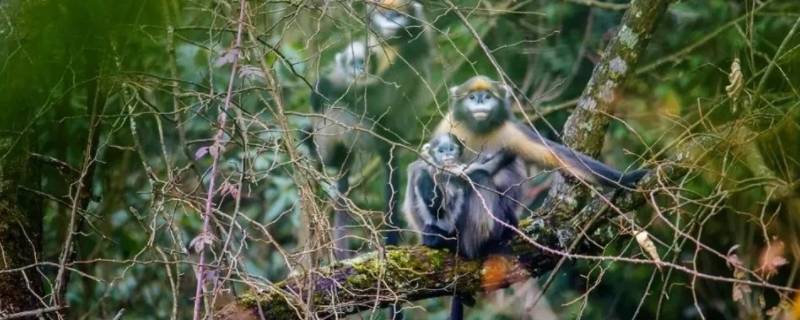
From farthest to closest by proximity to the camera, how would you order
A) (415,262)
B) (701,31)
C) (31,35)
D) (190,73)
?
(701,31), (190,73), (415,262), (31,35)

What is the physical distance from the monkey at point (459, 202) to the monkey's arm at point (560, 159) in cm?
12

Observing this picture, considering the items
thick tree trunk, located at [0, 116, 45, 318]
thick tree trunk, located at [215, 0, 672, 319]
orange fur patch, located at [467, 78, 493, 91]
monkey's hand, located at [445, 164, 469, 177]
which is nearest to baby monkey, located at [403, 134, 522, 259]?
thick tree trunk, located at [215, 0, 672, 319]

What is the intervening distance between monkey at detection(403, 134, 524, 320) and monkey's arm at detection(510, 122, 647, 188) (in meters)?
0.12

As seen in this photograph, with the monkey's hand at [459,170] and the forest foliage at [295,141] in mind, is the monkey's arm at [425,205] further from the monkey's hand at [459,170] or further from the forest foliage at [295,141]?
the monkey's hand at [459,170]

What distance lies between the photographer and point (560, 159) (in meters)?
5.41

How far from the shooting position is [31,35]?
3012 mm

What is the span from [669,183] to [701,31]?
307 cm

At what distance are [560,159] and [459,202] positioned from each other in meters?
A: 0.72

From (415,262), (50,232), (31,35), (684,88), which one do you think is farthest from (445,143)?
(31,35)

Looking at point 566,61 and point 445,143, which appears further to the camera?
point 566,61

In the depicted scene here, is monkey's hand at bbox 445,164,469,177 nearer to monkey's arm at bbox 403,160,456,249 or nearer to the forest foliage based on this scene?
the forest foliage

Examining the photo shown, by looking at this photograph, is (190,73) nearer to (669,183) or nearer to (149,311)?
Result: (149,311)

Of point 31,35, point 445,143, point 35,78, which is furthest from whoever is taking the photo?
point 445,143

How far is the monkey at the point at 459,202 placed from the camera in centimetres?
562
